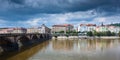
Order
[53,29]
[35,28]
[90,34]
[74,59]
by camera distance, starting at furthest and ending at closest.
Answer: [53,29], [35,28], [90,34], [74,59]

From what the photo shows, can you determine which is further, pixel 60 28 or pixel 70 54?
pixel 60 28

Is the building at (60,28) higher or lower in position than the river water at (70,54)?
higher

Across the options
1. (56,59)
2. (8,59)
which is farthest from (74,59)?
(8,59)

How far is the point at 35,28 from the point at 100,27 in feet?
156

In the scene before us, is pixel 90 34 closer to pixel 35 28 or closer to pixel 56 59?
pixel 35 28

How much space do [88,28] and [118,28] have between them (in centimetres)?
2322

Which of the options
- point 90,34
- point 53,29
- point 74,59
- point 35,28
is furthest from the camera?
point 53,29

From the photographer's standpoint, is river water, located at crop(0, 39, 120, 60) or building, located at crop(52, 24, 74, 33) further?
building, located at crop(52, 24, 74, 33)

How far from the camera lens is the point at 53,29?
176m

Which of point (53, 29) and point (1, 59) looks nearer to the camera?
point (1, 59)

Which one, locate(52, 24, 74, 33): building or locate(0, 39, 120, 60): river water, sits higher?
locate(52, 24, 74, 33): building

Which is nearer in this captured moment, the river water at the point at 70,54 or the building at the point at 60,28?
the river water at the point at 70,54

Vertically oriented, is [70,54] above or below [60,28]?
below

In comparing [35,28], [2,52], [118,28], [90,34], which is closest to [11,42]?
[2,52]
